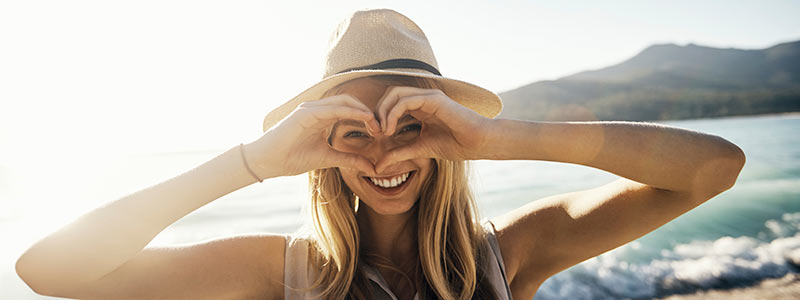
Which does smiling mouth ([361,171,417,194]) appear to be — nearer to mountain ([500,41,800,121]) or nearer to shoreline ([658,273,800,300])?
shoreline ([658,273,800,300])

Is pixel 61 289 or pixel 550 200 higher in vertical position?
→ pixel 61 289

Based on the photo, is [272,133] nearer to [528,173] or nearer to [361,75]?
[361,75]

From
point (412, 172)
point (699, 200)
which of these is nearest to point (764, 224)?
Result: point (699, 200)

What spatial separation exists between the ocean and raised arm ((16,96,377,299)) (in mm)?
102

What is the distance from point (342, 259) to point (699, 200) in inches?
69.7

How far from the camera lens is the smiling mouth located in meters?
2.20

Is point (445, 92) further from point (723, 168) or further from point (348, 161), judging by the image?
point (723, 168)

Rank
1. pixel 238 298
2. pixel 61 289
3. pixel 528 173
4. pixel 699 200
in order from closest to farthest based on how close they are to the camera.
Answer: pixel 61 289 → pixel 699 200 → pixel 238 298 → pixel 528 173

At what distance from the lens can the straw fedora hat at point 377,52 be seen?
75.4 inches

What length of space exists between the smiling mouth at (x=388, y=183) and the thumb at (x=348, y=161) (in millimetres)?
254

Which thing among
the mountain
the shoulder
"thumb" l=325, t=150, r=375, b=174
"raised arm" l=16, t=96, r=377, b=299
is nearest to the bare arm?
"thumb" l=325, t=150, r=375, b=174

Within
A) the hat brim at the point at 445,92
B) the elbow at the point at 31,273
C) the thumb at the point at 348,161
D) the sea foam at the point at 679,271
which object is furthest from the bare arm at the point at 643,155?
the sea foam at the point at 679,271

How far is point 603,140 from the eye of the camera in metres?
1.70

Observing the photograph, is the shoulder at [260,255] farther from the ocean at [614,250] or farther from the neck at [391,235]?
the neck at [391,235]
